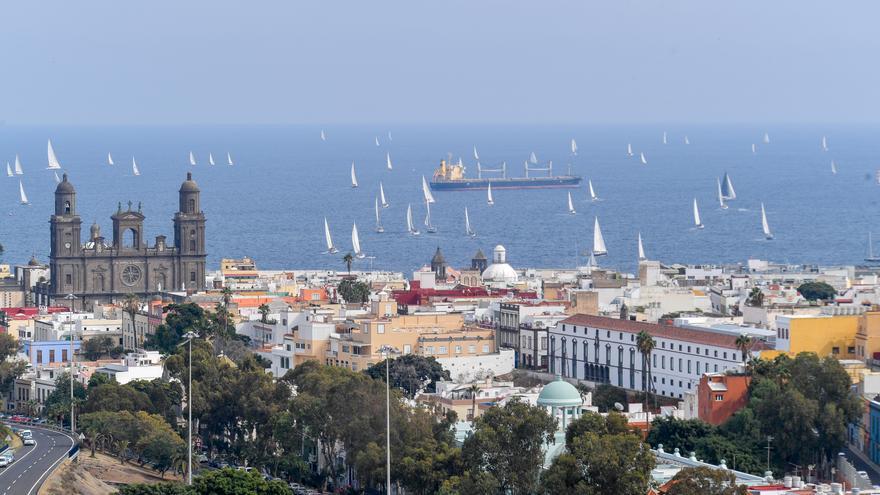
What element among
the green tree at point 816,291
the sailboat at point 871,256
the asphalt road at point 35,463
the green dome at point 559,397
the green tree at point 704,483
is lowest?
the asphalt road at point 35,463

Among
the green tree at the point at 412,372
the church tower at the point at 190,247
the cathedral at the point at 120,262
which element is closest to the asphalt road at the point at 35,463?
the green tree at the point at 412,372

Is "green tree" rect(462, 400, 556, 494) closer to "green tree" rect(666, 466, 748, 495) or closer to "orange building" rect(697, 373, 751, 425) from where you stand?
"green tree" rect(666, 466, 748, 495)

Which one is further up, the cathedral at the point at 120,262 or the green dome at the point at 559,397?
the cathedral at the point at 120,262

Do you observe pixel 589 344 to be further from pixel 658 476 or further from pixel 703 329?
pixel 658 476

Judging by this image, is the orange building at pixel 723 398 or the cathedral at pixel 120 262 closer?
the orange building at pixel 723 398

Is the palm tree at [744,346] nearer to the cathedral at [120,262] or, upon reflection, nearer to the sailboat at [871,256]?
the cathedral at [120,262]

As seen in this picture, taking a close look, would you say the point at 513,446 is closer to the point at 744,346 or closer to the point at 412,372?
the point at 744,346

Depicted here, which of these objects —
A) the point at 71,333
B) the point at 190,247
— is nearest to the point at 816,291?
the point at 71,333

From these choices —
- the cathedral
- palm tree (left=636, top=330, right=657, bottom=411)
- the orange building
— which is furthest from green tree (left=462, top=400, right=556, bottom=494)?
the cathedral
